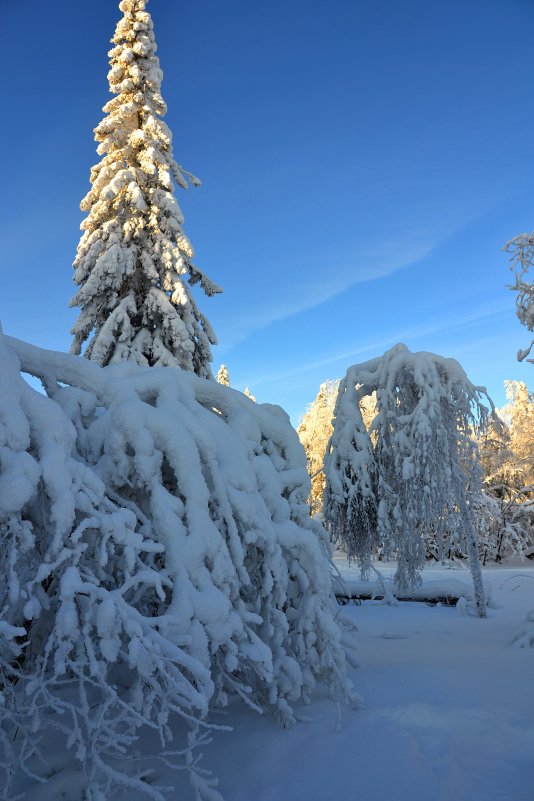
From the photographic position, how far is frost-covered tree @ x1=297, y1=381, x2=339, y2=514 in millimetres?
28684

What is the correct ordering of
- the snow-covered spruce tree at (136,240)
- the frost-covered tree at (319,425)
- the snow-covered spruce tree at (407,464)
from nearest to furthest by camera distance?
1. the snow-covered spruce tree at (407,464)
2. the snow-covered spruce tree at (136,240)
3. the frost-covered tree at (319,425)

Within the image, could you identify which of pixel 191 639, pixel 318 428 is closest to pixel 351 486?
pixel 191 639

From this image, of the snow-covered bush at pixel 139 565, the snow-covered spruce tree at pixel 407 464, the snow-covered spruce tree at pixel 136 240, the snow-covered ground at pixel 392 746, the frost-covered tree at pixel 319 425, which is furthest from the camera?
the frost-covered tree at pixel 319 425

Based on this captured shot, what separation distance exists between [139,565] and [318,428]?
27.1 meters

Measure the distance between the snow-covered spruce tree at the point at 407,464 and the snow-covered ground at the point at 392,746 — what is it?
13.3 ft

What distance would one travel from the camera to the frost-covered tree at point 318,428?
94.1 feet

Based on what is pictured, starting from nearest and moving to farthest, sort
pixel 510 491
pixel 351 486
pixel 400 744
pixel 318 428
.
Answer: pixel 400 744
pixel 351 486
pixel 510 491
pixel 318 428

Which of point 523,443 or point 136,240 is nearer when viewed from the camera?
point 136,240

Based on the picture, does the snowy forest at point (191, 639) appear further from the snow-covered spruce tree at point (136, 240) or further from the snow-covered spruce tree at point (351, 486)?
the snow-covered spruce tree at point (136, 240)

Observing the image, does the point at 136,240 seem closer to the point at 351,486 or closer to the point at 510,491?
the point at 351,486

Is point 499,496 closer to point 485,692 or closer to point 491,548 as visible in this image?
point 491,548

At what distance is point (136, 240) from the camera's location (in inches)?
520

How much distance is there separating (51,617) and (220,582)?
0.98 m

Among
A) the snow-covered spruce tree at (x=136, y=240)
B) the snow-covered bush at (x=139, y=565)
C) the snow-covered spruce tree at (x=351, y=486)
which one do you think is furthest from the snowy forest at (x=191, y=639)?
the snow-covered spruce tree at (x=136, y=240)
